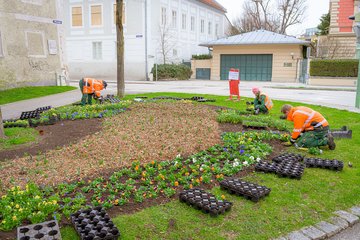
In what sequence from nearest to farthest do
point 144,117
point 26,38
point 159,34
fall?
point 144,117, point 26,38, point 159,34

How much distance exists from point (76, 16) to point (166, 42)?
9716 mm

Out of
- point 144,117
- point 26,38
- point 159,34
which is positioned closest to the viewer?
point 144,117

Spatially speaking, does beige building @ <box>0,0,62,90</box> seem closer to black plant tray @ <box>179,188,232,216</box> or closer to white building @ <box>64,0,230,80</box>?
white building @ <box>64,0,230,80</box>

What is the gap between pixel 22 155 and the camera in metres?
6.84

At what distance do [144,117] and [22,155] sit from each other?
13.7ft

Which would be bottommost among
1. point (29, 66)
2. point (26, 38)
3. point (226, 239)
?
point (226, 239)

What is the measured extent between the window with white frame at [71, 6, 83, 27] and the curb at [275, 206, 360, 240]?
35048 mm

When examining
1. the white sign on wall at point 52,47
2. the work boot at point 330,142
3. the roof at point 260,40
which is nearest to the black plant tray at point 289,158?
the work boot at point 330,142

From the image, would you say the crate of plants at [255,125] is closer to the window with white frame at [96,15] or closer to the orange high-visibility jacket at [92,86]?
the orange high-visibility jacket at [92,86]

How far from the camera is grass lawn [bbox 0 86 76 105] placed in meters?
16.6

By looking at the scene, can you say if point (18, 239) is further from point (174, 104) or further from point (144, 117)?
point (174, 104)

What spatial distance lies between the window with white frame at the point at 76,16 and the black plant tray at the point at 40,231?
113ft

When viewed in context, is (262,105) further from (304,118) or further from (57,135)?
(57,135)

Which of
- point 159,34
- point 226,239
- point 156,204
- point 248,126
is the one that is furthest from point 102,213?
point 159,34
